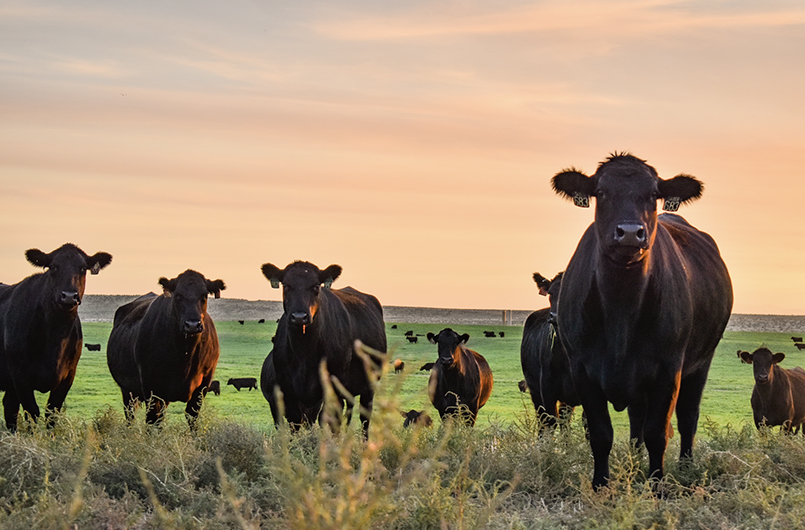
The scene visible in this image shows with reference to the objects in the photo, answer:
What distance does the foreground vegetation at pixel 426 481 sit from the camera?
5.59 meters

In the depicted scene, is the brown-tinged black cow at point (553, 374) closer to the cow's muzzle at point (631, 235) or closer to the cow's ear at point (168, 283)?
the cow's ear at point (168, 283)

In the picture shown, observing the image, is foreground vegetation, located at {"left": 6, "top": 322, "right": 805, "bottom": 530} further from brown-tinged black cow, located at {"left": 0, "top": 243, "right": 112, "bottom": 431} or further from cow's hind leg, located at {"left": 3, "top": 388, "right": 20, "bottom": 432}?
cow's hind leg, located at {"left": 3, "top": 388, "right": 20, "bottom": 432}

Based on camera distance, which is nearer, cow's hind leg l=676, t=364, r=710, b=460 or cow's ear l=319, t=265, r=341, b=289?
cow's hind leg l=676, t=364, r=710, b=460

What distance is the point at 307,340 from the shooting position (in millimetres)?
11023

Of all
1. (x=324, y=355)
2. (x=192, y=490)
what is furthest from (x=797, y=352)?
(x=192, y=490)

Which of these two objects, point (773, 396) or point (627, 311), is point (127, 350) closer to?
point (627, 311)

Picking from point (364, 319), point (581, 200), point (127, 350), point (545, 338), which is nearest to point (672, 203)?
point (581, 200)

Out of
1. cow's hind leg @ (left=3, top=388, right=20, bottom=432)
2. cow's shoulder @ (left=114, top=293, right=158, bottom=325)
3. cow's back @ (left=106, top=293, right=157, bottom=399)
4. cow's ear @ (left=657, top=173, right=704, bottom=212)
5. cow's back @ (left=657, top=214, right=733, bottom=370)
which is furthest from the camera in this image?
cow's shoulder @ (left=114, top=293, right=158, bottom=325)

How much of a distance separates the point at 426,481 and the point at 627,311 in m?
2.39

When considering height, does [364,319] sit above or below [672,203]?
below

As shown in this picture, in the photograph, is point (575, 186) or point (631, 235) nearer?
point (631, 235)

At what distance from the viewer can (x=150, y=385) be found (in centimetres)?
1159

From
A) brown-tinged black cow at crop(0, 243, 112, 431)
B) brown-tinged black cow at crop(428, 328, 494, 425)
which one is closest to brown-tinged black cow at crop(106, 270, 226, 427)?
brown-tinged black cow at crop(0, 243, 112, 431)

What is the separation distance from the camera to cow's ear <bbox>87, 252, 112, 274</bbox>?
39.1 ft
